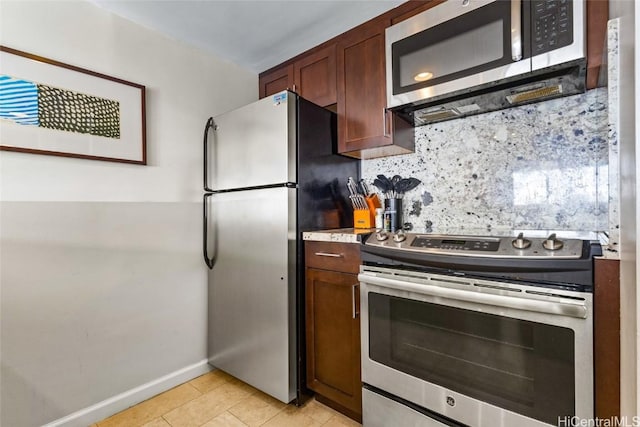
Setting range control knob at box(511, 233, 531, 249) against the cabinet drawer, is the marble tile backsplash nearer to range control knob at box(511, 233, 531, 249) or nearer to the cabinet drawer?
range control knob at box(511, 233, 531, 249)

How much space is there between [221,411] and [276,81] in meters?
2.31

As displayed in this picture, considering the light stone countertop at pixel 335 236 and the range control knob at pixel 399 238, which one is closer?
the range control knob at pixel 399 238

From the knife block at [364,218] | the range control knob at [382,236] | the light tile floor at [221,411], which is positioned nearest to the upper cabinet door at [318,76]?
the knife block at [364,218]

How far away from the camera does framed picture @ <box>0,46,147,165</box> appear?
1.47m

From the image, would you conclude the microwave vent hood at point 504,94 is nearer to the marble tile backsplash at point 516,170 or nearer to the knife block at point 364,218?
the marble tile backsplash at point 516,170

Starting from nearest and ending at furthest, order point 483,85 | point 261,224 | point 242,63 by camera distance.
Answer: point 483,85 < point 261,224 < point 242,63

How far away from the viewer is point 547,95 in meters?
1.49

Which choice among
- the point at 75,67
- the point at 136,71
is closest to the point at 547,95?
the point at 136,71

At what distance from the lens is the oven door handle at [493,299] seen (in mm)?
983

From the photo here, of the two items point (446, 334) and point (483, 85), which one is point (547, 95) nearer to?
point (483, 85)

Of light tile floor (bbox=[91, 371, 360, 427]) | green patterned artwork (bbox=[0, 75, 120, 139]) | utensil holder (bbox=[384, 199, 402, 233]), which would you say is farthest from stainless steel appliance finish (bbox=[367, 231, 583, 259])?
green patterned artwork (bbox=[0, 75, 120, 139])

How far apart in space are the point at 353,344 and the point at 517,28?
1.61 metres

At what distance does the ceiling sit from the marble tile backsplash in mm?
840

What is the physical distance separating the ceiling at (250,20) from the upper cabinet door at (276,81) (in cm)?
15
